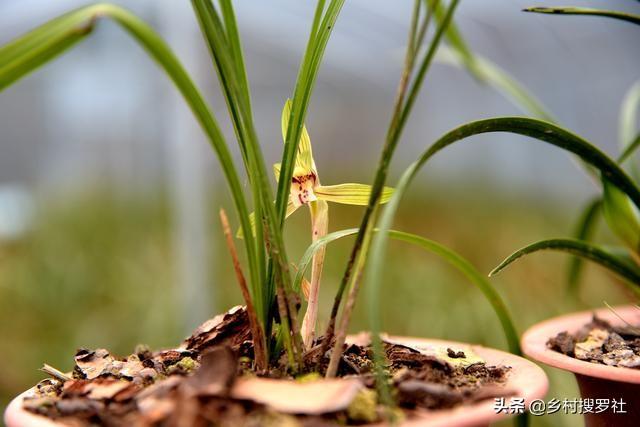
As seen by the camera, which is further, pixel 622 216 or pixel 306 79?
pixel 622 216

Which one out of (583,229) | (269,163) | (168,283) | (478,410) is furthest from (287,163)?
(269,163)

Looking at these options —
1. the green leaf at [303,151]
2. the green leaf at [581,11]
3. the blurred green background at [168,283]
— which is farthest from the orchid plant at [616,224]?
the blurred green background at [168,283]

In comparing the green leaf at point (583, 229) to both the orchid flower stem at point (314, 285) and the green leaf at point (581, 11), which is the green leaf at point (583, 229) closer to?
the green leaf at point (581, 11)

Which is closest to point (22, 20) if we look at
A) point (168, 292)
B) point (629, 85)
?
point (168, 292)

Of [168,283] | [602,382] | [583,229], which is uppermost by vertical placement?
[583,229]

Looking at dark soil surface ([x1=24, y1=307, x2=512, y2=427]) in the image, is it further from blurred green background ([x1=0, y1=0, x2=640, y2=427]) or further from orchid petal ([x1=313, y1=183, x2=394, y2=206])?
blurred green background ([x1=0, y1=0, x2=640, y2=427])

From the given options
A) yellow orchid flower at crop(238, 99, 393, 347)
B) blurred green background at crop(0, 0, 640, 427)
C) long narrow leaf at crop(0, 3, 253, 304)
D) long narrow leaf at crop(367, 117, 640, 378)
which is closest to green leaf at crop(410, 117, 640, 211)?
long narrow leaf at crop(367, 117, 640, 378)

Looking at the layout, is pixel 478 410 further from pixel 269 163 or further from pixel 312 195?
pixel 269 163
